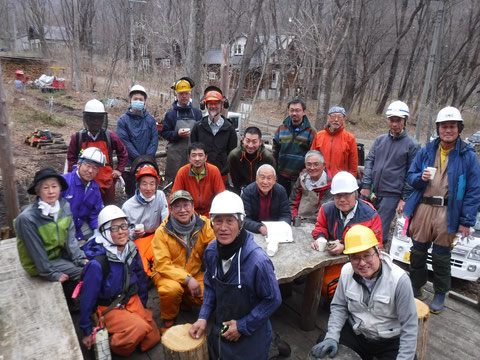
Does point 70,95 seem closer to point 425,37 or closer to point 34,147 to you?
point 34,147

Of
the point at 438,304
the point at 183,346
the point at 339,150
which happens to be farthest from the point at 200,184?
the point at 438,304

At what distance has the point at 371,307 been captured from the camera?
2545 millimetres

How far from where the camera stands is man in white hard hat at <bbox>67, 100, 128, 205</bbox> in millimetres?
4266

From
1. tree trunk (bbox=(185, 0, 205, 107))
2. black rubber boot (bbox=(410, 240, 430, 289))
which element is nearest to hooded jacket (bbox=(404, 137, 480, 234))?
black rubber boot (bbox=(410, 240, 430, 289))

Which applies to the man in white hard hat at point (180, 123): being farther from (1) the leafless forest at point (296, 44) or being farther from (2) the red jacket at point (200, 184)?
(1) the leafless forest at point (296, 44)

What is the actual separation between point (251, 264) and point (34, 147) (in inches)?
410

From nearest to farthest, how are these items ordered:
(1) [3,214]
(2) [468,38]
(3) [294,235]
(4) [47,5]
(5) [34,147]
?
(3) [294,235] < (1) [3,214] < (5) [34,147] < (2) [468,38] < (4) [47,5]

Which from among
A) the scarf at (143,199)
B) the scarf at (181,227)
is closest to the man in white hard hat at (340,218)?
the scarf at (181,227)

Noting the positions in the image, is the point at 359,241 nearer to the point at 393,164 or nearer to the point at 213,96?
the point at 393,164

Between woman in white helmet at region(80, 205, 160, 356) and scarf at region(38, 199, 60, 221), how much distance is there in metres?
0.41

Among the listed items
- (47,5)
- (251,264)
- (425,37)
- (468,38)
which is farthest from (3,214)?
(47,5)

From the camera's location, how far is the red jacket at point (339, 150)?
455 centimetres

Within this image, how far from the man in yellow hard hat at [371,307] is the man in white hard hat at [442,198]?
147cm

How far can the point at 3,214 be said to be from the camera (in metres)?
6.21
